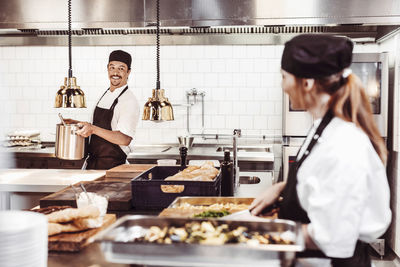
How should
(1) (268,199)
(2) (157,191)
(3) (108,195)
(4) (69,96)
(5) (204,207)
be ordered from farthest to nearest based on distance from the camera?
1. (4) (69,96)
2. (3) (108,195)
3. (2) (157,191)
4. (5) (204,207)
5. (1) (268,199)

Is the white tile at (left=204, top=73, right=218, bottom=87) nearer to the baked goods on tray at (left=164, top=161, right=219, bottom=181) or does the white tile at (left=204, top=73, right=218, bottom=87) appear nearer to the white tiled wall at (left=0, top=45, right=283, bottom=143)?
the white tiled wall at (left=0, top=45, right=283, bottom=143)

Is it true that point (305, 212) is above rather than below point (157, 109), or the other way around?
below

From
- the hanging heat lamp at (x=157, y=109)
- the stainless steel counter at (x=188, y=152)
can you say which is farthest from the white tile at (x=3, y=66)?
the hanging heat lamp at (x=157, y=109)

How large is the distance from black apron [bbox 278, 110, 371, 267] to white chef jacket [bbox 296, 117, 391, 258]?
0.08m

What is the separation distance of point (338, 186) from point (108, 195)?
5.40 ft

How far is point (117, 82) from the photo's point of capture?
4.23 meters

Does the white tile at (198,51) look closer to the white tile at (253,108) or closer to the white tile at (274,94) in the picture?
the white tile at (253,108)

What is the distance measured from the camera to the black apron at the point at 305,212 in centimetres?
159

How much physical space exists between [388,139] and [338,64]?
377 centimetres

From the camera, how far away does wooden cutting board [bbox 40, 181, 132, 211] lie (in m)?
2.54

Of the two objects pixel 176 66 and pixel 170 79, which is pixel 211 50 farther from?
pixel 170 79

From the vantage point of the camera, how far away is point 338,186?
139 centimetres

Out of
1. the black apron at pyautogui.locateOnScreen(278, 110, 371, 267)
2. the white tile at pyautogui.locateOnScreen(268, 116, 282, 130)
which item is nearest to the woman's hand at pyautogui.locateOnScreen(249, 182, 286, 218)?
the black apron at pyautogui.locateOnScreen(278, 110, 371, 267)

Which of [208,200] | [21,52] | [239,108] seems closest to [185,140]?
[239,108]
